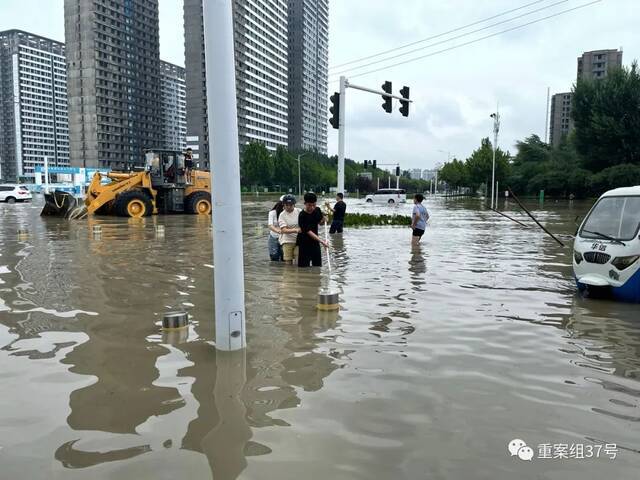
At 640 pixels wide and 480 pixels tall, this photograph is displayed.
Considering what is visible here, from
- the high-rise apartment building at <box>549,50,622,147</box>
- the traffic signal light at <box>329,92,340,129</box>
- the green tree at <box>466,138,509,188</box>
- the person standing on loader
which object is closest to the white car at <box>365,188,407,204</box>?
the green tree at <box>466,138,509,188</box>

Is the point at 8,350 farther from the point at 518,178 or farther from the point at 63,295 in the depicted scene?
the point at 518,178

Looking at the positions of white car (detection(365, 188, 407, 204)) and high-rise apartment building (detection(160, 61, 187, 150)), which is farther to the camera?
high-rise apartment building (detection(160, 61, 187, 150))

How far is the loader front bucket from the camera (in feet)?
86.0

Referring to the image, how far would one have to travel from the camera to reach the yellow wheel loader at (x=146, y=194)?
26.2 metres

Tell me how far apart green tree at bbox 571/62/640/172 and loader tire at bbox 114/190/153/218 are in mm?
46459

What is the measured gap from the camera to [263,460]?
345 centimetres

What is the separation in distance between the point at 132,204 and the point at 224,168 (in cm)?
2268

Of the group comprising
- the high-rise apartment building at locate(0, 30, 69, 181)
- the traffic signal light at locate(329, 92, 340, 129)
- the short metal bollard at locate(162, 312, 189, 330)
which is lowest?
the short metal bollard at locate(162, 312, 189, 330)

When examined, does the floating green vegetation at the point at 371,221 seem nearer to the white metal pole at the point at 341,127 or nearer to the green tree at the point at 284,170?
the white metal pole at the point at 341,127

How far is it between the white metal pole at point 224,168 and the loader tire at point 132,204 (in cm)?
2218

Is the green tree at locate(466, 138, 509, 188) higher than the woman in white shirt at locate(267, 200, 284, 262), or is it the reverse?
the green tree at locate(466, 138, 509, 188)

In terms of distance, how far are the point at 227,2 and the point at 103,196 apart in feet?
77.3

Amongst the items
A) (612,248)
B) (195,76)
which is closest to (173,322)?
(612,248)

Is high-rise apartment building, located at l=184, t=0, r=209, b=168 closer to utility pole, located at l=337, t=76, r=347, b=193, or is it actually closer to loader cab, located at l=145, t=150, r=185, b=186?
loader cab, located at l=145, t=150, r=185, b=186
